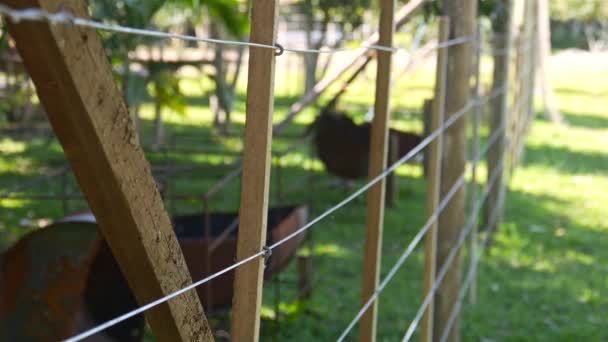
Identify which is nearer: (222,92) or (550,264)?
(550,264)

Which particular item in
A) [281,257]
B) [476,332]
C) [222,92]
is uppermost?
[222,92]

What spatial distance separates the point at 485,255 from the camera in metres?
7.89

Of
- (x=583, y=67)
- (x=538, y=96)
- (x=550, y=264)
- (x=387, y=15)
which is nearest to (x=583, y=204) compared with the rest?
(x=550, y=264)

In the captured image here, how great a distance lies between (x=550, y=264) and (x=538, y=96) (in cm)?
1479

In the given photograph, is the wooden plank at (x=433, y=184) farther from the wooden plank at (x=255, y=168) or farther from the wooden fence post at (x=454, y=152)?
the wooden plank at (x=255, y=168)

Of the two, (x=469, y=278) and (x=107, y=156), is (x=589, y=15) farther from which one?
(x=107, y=156)

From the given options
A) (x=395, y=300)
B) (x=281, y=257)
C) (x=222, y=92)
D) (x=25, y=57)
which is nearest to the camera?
(x=25, y=57)

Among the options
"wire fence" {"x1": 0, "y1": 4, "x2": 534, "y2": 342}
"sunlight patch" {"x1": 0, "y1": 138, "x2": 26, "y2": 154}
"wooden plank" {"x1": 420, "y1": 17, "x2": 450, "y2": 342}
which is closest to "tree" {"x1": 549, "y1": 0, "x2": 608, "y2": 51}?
"sunlight patch" {"x1": 0, "y1": 138, "x2": 26, "y2": 154}

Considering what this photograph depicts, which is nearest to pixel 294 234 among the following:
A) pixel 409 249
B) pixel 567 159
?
pixel 409 249

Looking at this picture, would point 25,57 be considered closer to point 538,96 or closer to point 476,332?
point 476,332

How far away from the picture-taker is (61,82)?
1.37 metres

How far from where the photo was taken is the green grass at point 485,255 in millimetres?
6027

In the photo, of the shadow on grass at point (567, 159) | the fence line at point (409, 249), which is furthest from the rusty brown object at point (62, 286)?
the shadow on grass at point (567, 159)

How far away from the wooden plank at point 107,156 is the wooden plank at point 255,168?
10 cm
